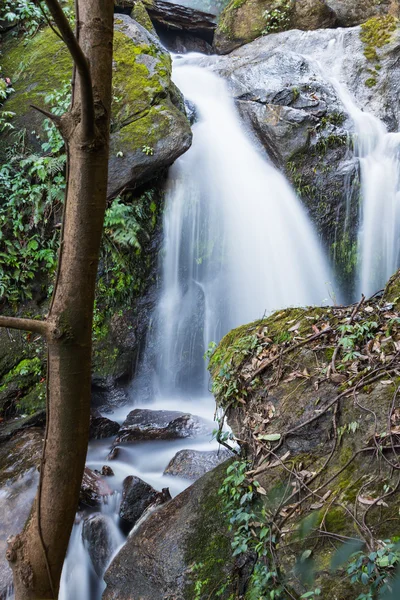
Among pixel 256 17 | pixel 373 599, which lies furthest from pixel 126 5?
pixel 373 599

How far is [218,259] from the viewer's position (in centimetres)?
775

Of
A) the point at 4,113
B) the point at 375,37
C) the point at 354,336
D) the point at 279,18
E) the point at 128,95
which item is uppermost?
the point at 279,18

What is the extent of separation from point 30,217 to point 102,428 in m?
3.23

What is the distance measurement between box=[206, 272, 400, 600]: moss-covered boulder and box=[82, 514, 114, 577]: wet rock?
5.42 ft

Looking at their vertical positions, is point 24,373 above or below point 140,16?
below

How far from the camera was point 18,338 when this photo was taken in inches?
270

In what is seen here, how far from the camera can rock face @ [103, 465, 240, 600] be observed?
3076 mm

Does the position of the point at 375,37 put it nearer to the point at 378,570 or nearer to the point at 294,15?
the point at 294,15

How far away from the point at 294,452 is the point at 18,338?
5.05 meters

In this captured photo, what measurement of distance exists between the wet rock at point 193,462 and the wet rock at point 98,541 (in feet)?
2.67

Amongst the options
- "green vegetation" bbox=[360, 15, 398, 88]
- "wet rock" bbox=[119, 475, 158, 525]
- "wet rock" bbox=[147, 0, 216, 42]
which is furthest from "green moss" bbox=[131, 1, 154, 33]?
"wet rock" bbox=[119, 475, 158, 525]

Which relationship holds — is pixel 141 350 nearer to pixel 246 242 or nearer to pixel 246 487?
pixel 246 242

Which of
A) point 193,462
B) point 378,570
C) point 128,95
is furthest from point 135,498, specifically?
point 128,95

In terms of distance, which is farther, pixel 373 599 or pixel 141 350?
pixel 141 350
